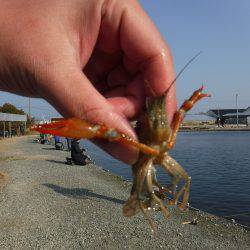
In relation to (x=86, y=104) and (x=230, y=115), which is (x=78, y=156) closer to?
(x=86, y=104)

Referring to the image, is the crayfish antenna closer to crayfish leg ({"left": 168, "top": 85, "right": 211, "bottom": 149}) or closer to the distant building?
crayfish leg ({"left": 168, "top": 85, "right": 211, "bottom": 149})

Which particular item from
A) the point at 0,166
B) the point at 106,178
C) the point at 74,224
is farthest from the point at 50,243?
the point at 0,166

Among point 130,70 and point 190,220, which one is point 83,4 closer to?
point 130,70

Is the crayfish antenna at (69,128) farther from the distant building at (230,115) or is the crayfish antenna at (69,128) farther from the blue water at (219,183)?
the distant building at (230,115)

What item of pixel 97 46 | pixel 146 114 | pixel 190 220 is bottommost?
pixel 190 220

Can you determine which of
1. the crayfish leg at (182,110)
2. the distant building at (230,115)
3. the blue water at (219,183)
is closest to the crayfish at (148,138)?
the crayfish leg at (182,110)

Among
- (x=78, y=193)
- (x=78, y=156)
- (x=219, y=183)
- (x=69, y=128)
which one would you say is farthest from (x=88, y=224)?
(x=219, y=183)
